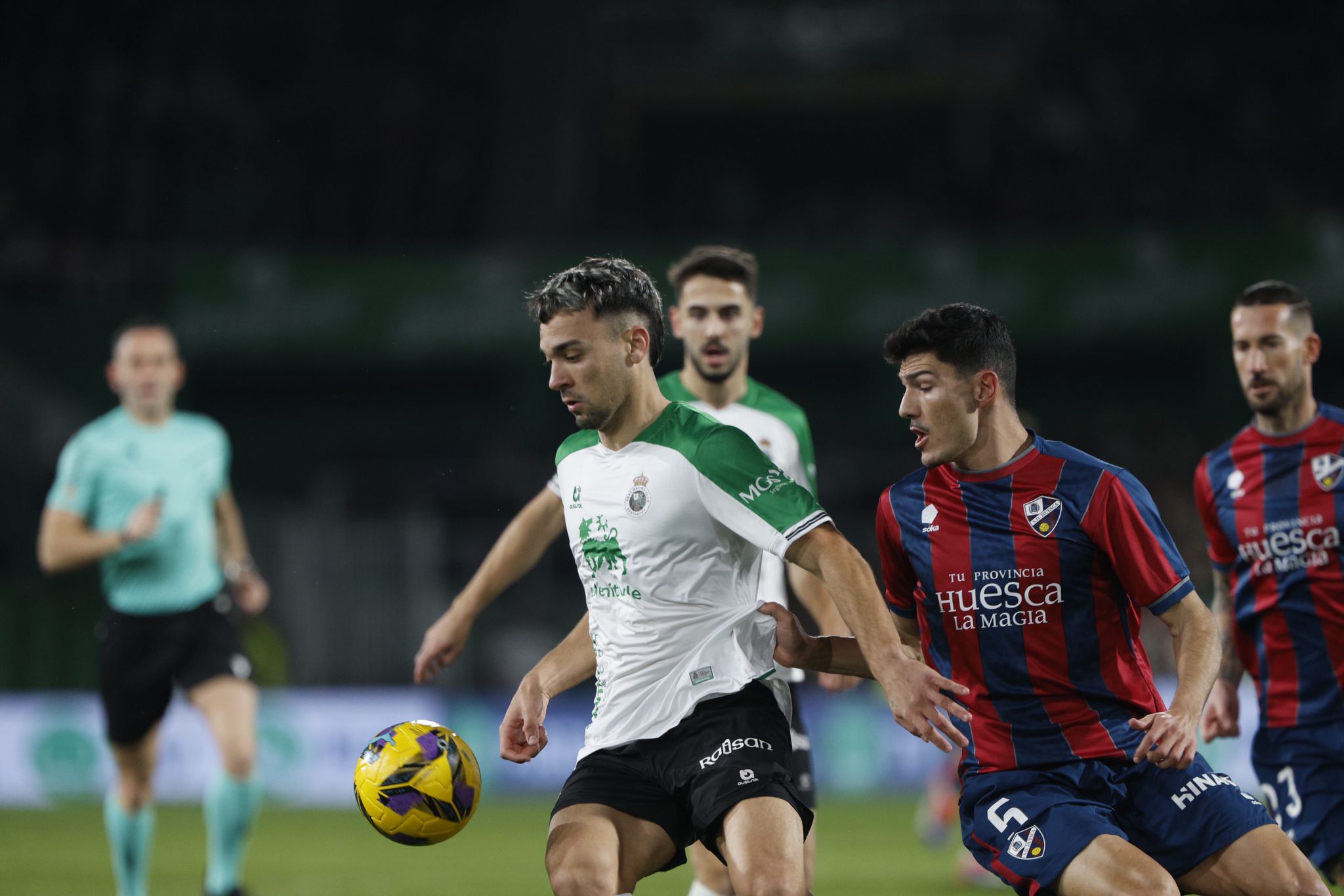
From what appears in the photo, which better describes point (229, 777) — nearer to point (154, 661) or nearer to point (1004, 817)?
point (154, 661)

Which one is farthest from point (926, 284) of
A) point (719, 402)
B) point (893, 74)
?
point (719, 402)

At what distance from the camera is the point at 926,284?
18.0 m

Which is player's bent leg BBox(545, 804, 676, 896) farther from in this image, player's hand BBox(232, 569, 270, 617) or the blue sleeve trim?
player's hand BBox(232, 569, 270, 617)

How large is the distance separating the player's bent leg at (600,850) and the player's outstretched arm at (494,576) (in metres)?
0.91

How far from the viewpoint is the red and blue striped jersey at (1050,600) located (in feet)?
13.9

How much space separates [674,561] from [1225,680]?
243 cm

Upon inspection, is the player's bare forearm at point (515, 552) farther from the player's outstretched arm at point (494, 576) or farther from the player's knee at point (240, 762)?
the player's knee at point (240, 762)

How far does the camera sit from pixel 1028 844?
4.17m

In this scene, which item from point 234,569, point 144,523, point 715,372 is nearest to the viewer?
point 715,372

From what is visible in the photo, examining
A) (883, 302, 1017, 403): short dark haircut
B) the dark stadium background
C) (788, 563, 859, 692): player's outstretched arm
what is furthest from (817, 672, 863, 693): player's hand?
the dark stadium background

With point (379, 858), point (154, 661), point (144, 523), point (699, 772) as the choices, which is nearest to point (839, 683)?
point (699, 772)

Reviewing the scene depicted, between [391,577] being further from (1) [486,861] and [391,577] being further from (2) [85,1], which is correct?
(2) [85,1]

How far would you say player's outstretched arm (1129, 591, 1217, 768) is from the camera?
3.83 meters

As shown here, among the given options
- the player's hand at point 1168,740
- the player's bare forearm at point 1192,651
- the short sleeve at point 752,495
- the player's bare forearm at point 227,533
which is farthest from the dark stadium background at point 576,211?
the player's hand at point 1168,740
